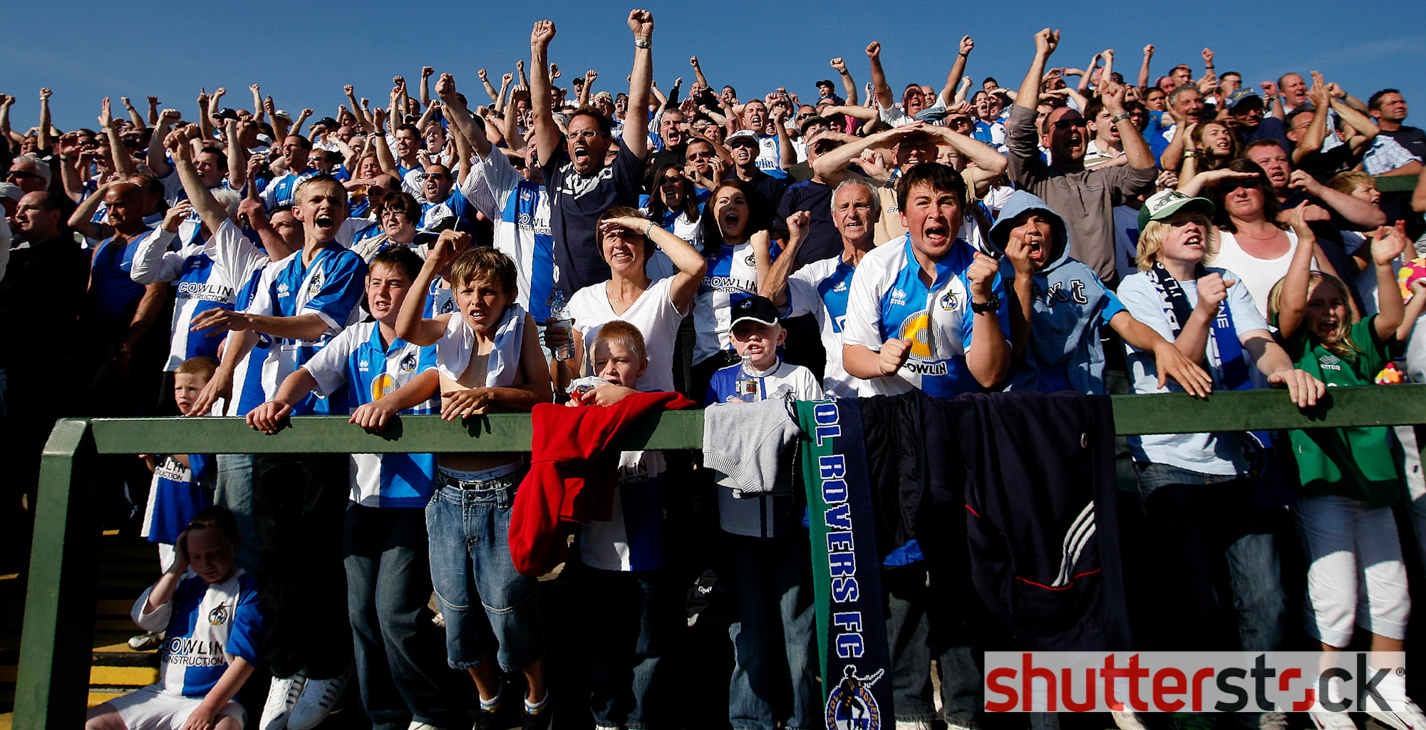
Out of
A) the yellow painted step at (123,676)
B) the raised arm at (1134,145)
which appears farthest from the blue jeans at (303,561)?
the raised arm at (1134,145)

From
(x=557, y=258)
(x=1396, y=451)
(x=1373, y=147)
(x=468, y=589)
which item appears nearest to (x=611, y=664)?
(x=468, y=589)

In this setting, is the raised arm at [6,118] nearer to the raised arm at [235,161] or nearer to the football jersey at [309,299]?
the raised arm at [235,161]

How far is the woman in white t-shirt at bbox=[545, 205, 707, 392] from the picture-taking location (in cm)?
350

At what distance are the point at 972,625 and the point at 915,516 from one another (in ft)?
2.91

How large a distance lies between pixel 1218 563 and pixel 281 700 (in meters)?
4.07

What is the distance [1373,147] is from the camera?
6605mm

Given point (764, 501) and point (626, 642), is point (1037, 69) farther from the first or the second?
point (626, 642)

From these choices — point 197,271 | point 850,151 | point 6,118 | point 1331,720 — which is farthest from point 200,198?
point 6,118

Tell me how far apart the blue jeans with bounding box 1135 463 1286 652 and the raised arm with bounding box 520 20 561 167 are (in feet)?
12.6

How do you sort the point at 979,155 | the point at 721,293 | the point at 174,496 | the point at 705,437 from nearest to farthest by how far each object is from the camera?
the point at 705,437
the point at 174,496
the point at 979,155
the point at 721,293

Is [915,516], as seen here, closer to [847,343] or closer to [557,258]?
[847,343]

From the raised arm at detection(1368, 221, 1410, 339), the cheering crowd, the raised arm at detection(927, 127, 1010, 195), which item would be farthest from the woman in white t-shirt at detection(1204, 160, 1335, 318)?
the raised arm at detection(927, 127, 1010, 195)

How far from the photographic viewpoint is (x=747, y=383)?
11.3ft

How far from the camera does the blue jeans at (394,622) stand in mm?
3234
